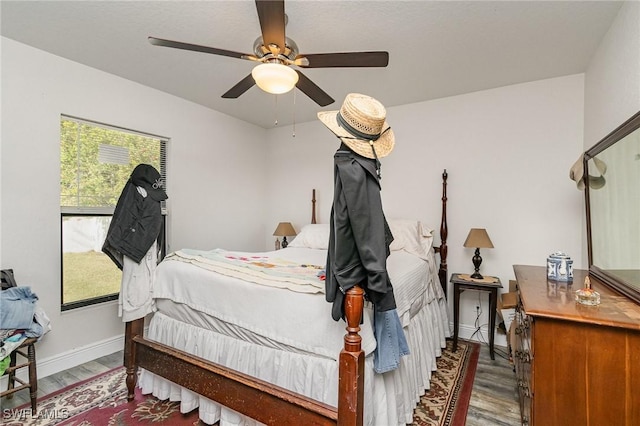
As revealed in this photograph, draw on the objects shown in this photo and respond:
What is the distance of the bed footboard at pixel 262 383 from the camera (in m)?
1.25

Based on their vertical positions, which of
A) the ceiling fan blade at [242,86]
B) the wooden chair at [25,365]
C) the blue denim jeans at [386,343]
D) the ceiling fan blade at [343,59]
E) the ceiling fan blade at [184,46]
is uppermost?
the ceiling fan blade at [184,46]

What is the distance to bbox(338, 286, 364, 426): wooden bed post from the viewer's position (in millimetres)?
1244

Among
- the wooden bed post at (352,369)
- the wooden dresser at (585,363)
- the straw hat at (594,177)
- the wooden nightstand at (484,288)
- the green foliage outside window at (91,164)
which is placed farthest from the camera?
the wooden nightstand at (484,288)

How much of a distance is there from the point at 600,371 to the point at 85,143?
371cm

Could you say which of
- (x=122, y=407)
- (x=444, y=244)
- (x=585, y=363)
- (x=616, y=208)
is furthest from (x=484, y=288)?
(x=122, y=407)

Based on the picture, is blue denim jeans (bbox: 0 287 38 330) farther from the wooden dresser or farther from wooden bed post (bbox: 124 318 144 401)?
the wooden dresser

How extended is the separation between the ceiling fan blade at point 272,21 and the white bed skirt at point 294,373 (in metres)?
1.68

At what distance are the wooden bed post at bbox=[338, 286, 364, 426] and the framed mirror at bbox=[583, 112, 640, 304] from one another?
1.20 meters

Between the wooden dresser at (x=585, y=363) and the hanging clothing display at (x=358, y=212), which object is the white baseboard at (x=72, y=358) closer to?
the hanging clothing display at (x=358, y=212)

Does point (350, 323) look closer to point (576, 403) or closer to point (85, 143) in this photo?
point (576, 403)

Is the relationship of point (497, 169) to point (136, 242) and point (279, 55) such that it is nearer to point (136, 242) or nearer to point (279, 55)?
point (279, 55)

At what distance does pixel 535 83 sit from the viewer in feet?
9.54

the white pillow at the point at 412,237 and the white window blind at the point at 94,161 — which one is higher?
the white window blind at the point at 94,161

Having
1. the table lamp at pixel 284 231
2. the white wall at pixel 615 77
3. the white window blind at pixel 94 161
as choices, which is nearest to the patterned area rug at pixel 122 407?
the white window blind at pixel 94 161
